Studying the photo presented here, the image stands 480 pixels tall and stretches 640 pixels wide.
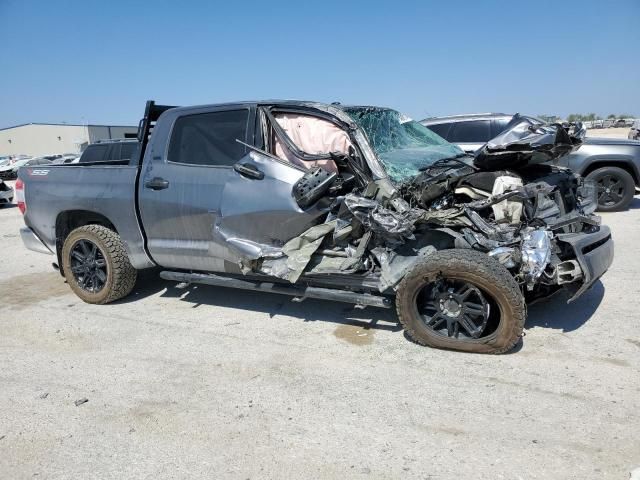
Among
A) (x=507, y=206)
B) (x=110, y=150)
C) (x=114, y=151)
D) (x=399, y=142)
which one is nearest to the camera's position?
(x=507, y=206)

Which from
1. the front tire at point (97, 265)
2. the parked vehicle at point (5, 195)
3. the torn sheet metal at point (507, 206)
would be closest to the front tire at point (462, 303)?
the torn sheet metal at point (507, 206)

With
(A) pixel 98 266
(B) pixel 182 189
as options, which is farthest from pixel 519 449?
(A) pixel 98 266

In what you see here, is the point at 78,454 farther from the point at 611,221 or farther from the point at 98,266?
the point at 611,221

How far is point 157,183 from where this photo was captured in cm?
473

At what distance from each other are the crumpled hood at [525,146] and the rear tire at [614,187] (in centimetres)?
584

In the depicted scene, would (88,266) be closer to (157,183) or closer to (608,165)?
(157,183)

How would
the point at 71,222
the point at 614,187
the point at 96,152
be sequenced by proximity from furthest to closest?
the point at 96,152 → the point at 614,187 → the point at 71,222

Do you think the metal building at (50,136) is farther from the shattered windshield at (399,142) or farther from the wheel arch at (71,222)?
the shattered windshield at (399,142)

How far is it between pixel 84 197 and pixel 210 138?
1.62m

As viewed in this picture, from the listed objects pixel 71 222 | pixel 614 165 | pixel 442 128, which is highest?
pixel 442 128

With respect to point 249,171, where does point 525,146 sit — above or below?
above

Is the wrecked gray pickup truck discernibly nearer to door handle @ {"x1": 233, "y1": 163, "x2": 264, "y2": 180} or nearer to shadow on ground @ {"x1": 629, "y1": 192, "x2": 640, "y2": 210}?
door handle @ {"x1": 233, "y1": 163, "x2": 264, "y2": 180}

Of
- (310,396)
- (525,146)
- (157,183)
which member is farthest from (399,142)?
(310,396)

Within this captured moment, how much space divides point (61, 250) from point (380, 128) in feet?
12.1
